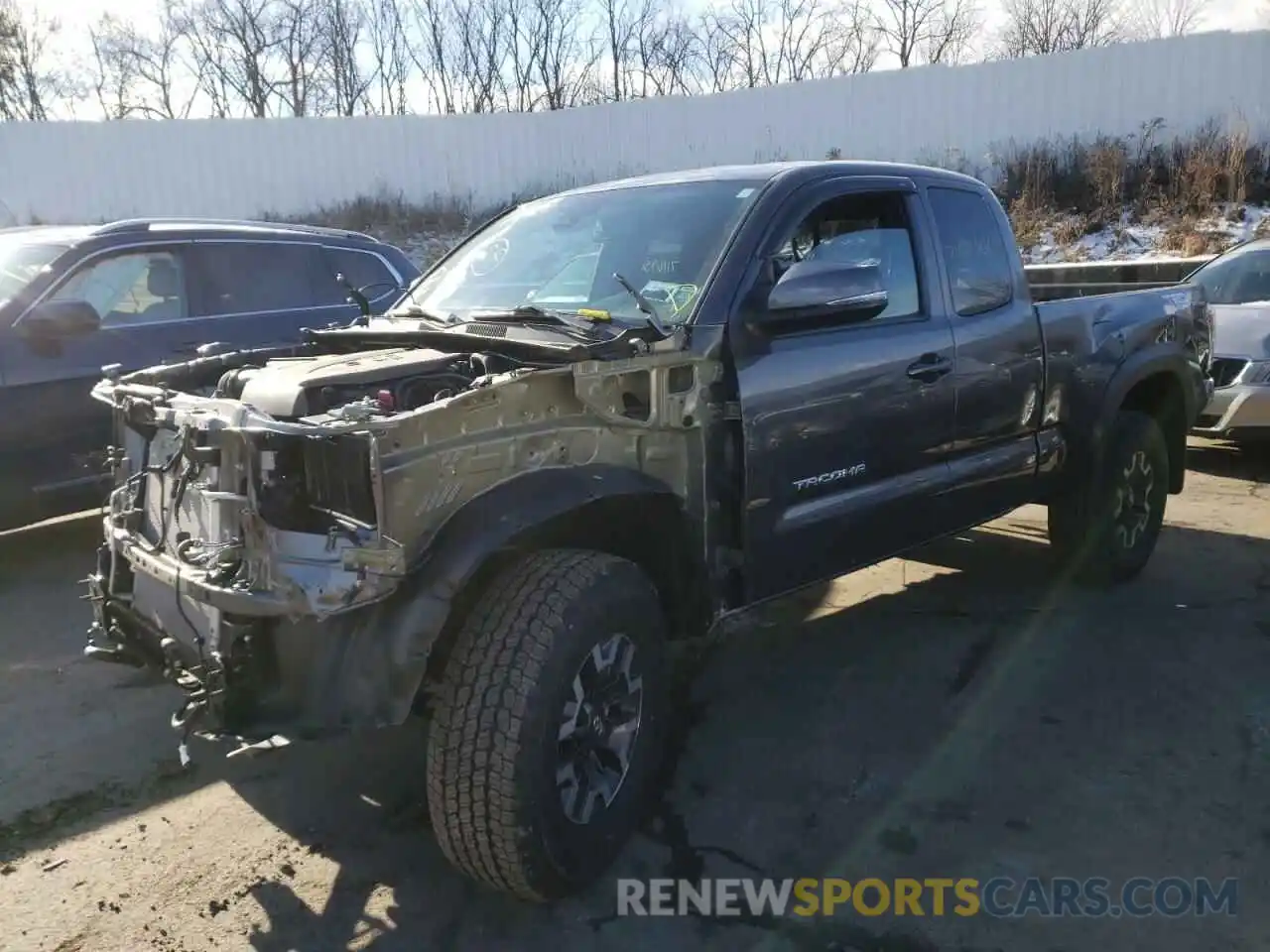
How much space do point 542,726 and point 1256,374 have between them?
21.4 ft

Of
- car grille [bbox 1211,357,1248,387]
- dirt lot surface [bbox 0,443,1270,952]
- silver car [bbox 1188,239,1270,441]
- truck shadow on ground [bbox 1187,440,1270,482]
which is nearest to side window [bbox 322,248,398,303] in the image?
dirt lot surface [bbox 0,443,1270,952]

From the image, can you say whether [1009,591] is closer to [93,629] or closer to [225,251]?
[93,629]

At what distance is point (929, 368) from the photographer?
3955 mm

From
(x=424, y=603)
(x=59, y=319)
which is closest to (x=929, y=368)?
(x=424, y=603)

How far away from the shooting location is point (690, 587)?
3.26 meters

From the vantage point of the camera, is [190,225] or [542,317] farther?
[190,225]

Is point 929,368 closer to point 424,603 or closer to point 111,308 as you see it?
point 424,603

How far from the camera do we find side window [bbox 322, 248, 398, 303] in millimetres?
7000

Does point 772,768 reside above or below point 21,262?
below

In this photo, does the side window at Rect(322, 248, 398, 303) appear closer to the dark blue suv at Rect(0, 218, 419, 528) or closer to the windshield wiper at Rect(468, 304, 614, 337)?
the dark blue suv at Rect(0, 218, 419, 528)

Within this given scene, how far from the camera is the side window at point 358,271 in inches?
276

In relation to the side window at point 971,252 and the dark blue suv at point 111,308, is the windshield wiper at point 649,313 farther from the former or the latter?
the dark blue suv at point 111,308

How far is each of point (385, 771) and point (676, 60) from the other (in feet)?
120

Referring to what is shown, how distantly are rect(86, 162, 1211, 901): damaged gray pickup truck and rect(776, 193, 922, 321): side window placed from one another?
0.05ft
